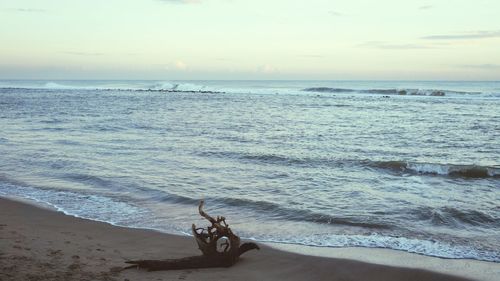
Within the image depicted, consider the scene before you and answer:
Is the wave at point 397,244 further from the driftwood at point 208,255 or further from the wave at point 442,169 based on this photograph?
the wave at point 442,169

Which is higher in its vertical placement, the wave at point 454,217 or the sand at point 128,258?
the sand at point 128,258

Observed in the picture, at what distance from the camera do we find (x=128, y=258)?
5984mm

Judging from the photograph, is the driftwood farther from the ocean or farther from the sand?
the ocean

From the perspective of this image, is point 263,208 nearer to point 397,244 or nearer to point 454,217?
point 397,244

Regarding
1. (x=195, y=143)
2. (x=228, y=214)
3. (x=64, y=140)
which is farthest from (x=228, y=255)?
(x=64, y=140)

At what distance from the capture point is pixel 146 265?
5539 millimetres

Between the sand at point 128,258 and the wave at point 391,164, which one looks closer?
the sand at point 128,258

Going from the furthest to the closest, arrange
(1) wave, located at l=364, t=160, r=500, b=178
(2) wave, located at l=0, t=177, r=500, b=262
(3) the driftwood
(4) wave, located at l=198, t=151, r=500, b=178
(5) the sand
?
(4) wave, located at l=198, t=151, r=500, b=178 → (1) wave, located at l=364, t=160, r=500, b=178 → (2) wave, located at l=0, t=177, r=500, b=262 → (3) the driftwood → (5) the sand

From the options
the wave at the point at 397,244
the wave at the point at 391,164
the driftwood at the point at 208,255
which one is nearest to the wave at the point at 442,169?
the wave at the point at 391,164

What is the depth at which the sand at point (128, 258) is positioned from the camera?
522cm

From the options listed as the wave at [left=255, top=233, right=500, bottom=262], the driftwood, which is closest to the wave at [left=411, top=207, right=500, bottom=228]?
the wave at [left=255, top=233, right=500, bottom=262]

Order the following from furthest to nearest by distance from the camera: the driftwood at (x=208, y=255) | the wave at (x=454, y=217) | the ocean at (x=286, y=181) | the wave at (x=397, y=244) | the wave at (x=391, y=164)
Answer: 1. the wave at (x=391, y=164)
2. the wave at (x=454, y=217)
3. the ocean at (x=286, y=181)
4. the wave at (x=397, y=244)
5. the driftwood at (x=208, y=255)

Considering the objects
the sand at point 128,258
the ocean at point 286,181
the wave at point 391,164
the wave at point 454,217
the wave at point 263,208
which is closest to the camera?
the sand at point 128,258

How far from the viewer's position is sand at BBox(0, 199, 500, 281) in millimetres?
5219
